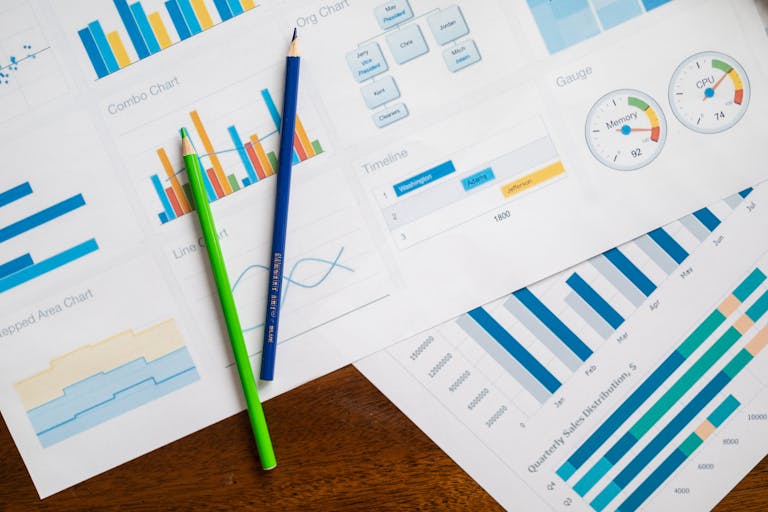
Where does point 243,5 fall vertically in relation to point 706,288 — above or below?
above

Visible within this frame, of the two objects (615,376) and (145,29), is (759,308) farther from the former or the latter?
(145,29)

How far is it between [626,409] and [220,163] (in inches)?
15.7

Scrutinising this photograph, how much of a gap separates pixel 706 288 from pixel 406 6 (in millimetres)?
344

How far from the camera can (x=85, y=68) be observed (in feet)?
1.82

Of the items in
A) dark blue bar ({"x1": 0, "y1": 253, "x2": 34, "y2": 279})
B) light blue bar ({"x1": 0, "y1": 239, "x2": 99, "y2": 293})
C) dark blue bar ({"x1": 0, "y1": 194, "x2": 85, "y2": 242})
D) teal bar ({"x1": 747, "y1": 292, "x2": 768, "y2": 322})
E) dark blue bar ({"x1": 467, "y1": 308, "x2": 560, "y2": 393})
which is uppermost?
dark blue bar ({"x1": 0, "y1": 194, "x2": 85, "y2": 242})

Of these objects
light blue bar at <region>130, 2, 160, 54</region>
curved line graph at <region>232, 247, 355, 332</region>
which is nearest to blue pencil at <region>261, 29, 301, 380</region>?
curved line graph at <region>232, 247, 355, 332</region>

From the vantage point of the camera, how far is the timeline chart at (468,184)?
1.82 ft

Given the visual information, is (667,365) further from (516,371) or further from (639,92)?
(639,92)

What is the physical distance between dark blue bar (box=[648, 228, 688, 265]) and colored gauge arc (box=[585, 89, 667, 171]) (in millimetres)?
58

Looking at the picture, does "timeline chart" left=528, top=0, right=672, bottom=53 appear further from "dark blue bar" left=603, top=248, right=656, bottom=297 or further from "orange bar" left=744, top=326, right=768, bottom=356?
"orange bar" left=744, top=326, right=768, bottom=356

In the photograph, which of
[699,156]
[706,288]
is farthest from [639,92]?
[706,288]

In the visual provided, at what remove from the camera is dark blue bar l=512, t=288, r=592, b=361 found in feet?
1.85

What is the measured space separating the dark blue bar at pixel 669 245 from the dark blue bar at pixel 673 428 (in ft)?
0.35

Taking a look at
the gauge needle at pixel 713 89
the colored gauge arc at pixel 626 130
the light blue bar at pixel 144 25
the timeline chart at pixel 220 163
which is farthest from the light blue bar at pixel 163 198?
the gauge needle at pixel 713 89
